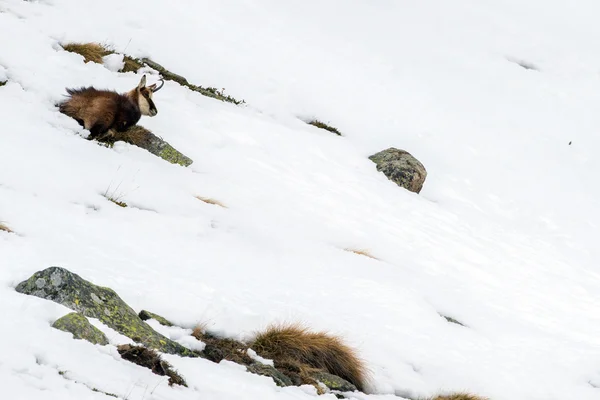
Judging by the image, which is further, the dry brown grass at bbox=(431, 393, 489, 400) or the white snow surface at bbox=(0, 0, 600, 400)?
the dry brown grass at bbox=(431, 393, 489, 400)

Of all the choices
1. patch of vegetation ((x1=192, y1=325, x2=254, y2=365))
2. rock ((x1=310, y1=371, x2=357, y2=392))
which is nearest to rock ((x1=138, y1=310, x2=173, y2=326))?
patch of vegetation ((x1=192, y1=325, x2=254, y2=365))

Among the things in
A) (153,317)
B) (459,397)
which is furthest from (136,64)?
(459,397)

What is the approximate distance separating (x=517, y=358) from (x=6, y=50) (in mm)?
9527

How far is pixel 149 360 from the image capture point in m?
4.29

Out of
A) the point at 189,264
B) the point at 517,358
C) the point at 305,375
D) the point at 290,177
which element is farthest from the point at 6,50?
the point at 517,358

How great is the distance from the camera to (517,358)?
332 inches

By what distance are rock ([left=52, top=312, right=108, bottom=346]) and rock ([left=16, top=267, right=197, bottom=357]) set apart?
40 centimetres

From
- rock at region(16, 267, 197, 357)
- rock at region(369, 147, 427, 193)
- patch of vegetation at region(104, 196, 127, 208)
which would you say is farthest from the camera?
rock at region(369, 147, 427, 193)

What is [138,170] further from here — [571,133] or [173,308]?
[571,133]

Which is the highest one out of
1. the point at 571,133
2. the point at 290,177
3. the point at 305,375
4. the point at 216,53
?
the point at 571,133

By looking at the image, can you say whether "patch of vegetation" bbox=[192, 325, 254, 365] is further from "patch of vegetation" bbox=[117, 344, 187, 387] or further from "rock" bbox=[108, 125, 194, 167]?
"rock" bbox=[108, 125, 194, 167]

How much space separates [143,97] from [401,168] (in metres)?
7.12

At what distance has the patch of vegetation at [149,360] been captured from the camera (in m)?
4.25

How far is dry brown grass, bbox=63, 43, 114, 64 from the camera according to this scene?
12.3 metres
